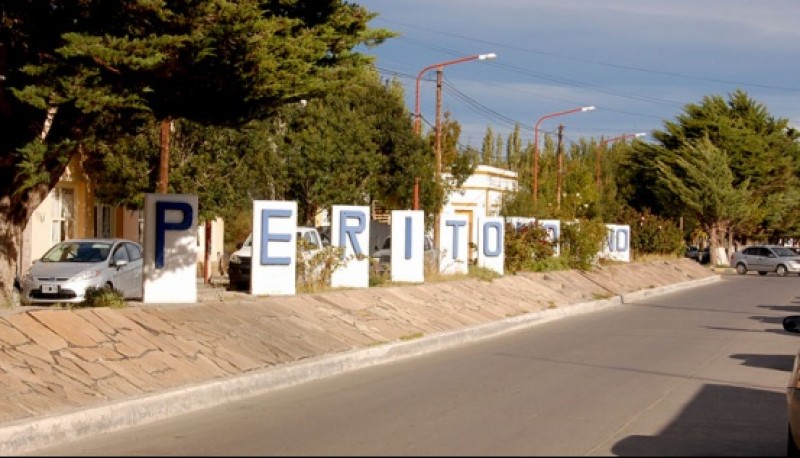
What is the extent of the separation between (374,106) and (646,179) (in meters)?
32.4

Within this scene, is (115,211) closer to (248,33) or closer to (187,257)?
(187,257)

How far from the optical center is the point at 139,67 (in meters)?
13.0

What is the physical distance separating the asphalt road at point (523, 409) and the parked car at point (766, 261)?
44.0 metres

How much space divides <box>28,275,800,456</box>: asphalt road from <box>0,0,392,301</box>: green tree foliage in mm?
4221

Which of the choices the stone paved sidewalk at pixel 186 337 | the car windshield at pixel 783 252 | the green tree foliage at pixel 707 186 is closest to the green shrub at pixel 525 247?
the stone paved sidewalk at pixel 186 337

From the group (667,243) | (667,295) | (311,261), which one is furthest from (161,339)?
(667,243)

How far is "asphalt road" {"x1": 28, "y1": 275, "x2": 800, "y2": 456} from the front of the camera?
32.3 ft

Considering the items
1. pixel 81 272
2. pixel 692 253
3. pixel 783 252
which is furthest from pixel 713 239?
pixel 81 272

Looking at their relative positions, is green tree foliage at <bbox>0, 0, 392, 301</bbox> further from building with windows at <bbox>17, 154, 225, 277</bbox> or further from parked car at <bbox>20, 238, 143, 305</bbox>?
building with windows at <bbox>17, 154, 225, 277</bbox>

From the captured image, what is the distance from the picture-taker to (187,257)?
18984mm

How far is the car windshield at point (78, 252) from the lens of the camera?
2397 centimetres

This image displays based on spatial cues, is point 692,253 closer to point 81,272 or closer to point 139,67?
point 81,272

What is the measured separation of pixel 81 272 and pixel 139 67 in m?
11.1

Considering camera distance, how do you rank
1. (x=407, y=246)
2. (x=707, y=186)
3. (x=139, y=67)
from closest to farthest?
(x=139, y=67)
(x=407, y=246)
(x=707, y=186)
